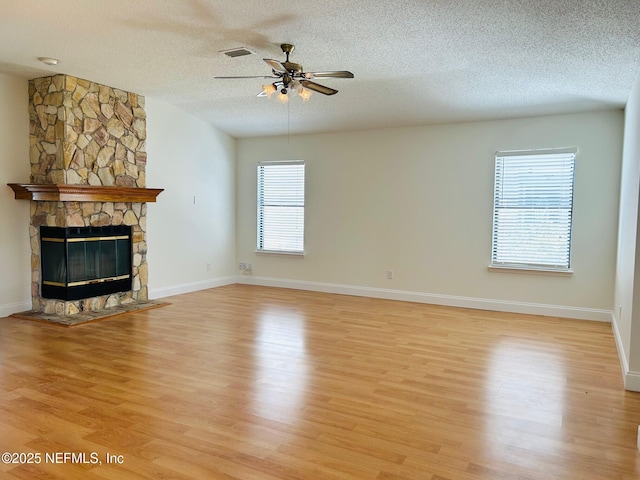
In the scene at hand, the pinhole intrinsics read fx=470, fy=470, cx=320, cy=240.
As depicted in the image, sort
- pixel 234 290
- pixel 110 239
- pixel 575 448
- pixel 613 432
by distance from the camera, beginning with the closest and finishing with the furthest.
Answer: pixel 575 448 < pixel 613 432 < pixel 110 239 < pixel 234 290

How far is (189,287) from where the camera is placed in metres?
7.37

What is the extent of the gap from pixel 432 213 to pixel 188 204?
3694 millimetres

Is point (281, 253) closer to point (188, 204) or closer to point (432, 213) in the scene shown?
point (188, 204)

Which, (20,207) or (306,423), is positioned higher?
(20,207)

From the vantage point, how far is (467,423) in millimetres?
2895

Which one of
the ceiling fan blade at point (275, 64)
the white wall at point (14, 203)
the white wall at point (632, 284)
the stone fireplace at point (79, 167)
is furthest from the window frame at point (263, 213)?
the white wall at point (632, 284)

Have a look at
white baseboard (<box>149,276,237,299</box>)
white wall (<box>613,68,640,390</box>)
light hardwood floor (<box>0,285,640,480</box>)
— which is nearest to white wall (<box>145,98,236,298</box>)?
white baseboard (<box>149,276,237,299</box>)

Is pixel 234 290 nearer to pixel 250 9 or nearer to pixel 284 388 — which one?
pixel 284 388

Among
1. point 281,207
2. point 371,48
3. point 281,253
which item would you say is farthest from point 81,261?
point 371,48

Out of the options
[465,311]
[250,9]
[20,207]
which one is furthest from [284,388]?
[20,207]

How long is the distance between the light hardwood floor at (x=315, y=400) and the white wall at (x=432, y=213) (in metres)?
0.83

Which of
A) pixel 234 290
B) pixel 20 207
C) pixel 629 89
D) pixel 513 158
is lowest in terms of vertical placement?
pixel 234 290

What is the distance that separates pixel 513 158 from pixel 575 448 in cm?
428

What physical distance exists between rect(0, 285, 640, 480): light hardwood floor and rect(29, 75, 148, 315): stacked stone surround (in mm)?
989
